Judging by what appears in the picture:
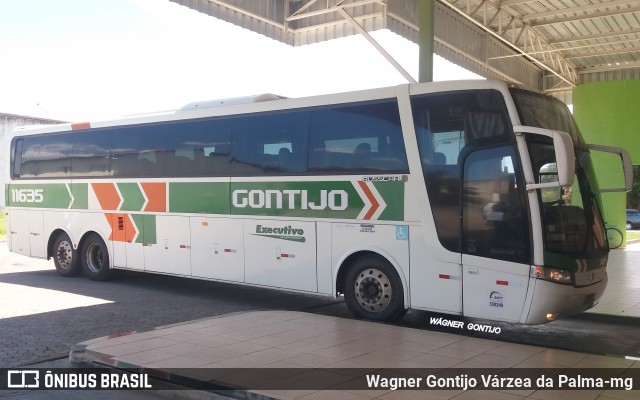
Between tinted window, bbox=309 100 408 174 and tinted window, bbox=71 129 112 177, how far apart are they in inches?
213

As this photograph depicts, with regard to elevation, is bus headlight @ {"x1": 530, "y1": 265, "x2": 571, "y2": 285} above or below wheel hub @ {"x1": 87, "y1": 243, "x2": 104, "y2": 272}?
above

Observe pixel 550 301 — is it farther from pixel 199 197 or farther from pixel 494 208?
pixel 199 197

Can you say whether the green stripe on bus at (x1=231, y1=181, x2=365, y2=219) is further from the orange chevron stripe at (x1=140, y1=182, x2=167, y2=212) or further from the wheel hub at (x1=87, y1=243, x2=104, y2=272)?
the wheel hub at (x1=87, y1=243, x2=104, y2=272)

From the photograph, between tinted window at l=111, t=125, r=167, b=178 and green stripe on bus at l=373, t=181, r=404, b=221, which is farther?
tinted window at l=111, t=125, r=167, b=178

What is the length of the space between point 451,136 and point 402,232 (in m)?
1.48

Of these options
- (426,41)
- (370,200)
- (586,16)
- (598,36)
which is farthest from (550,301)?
(598,36)

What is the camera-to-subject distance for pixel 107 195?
43.0 feet

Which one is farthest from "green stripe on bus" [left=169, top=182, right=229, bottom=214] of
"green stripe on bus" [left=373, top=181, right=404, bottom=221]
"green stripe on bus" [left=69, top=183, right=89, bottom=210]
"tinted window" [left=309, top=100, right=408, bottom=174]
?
"green stripe on bus" [left=373, top=181, right=404, bottom=221]

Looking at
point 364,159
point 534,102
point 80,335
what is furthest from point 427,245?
point 80,335

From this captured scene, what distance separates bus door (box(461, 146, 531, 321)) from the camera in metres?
7.62

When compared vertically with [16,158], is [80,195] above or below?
below

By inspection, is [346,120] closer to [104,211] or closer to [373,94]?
[373,94]

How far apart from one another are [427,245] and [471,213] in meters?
0.77

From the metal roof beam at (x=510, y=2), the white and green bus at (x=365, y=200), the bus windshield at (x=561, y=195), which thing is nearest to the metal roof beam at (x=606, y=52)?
the metal roof beam at (x=510, y=2)
